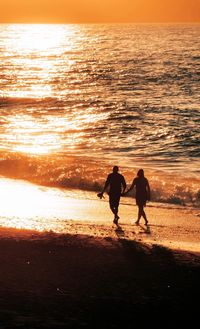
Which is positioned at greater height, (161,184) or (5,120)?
(5,120)

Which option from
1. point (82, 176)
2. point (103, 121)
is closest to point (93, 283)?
point (82, 176)

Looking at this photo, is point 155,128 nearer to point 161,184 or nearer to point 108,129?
point 108,129

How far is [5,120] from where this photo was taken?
46.6 m

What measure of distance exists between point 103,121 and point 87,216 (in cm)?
2829

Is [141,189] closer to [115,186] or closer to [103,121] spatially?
[115,186]


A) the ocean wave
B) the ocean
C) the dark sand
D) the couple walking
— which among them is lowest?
the dark sand

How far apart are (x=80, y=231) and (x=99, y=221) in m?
2.08

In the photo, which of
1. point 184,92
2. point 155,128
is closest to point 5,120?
point 155,128

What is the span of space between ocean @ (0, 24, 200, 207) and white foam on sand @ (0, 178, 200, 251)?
7.19 feet

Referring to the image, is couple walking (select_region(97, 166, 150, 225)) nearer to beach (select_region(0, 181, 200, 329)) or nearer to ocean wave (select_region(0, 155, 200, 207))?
beach (select_region(0, 181, 200, 329))

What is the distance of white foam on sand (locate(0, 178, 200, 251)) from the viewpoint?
50.6 feet

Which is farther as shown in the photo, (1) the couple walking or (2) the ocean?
(2) the ocean

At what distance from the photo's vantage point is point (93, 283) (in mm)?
11242

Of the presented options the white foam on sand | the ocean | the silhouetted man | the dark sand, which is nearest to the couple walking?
the silhouetted man
